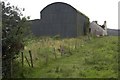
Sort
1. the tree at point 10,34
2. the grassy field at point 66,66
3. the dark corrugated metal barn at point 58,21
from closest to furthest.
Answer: the tree at point 10,34
the grassy field at point 66,66
the dark corrugated metal barn at point 58,21

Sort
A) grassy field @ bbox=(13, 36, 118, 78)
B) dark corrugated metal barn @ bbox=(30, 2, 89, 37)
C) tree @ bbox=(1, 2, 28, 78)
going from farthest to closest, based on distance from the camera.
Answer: dark corrugated metal barn @ bbox=(30, 2, 89, 37)
grassy field @ bbox=(13, 36, 118, 78)
tree @ bbox=(1, 2, 28, 78)

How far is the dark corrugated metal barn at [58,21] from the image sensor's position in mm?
40438

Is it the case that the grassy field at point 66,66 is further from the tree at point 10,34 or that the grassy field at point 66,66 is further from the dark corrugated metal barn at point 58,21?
the dark corrugated metal barn at point 58,21

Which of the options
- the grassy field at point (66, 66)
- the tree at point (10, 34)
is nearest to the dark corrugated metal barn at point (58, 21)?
the grassy field at point (66, 66)

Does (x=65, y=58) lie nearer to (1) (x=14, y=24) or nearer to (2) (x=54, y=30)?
(1) (x=14, y=24)

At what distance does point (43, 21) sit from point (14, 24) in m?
27.3

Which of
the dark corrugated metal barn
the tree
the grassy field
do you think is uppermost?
the dark corrugated metal barn

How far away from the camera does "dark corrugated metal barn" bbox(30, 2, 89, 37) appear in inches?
1592

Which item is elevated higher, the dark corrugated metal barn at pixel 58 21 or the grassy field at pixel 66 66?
the dark corrugated metal barn at pixel 58 21

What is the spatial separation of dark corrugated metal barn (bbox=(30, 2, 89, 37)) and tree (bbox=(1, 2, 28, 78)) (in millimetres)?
25659

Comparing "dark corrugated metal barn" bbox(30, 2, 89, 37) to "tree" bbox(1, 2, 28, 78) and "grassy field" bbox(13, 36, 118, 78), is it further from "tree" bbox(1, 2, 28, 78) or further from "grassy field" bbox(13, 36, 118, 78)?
"tree" bbox(1, 2, 28, 78)

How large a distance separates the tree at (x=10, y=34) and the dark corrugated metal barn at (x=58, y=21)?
25.7 meters

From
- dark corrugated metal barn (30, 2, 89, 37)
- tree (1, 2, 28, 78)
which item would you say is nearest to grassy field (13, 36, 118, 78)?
tree (1, 2, 28, 78)

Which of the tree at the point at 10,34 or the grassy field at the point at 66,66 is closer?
the tree at the point at 10,34
